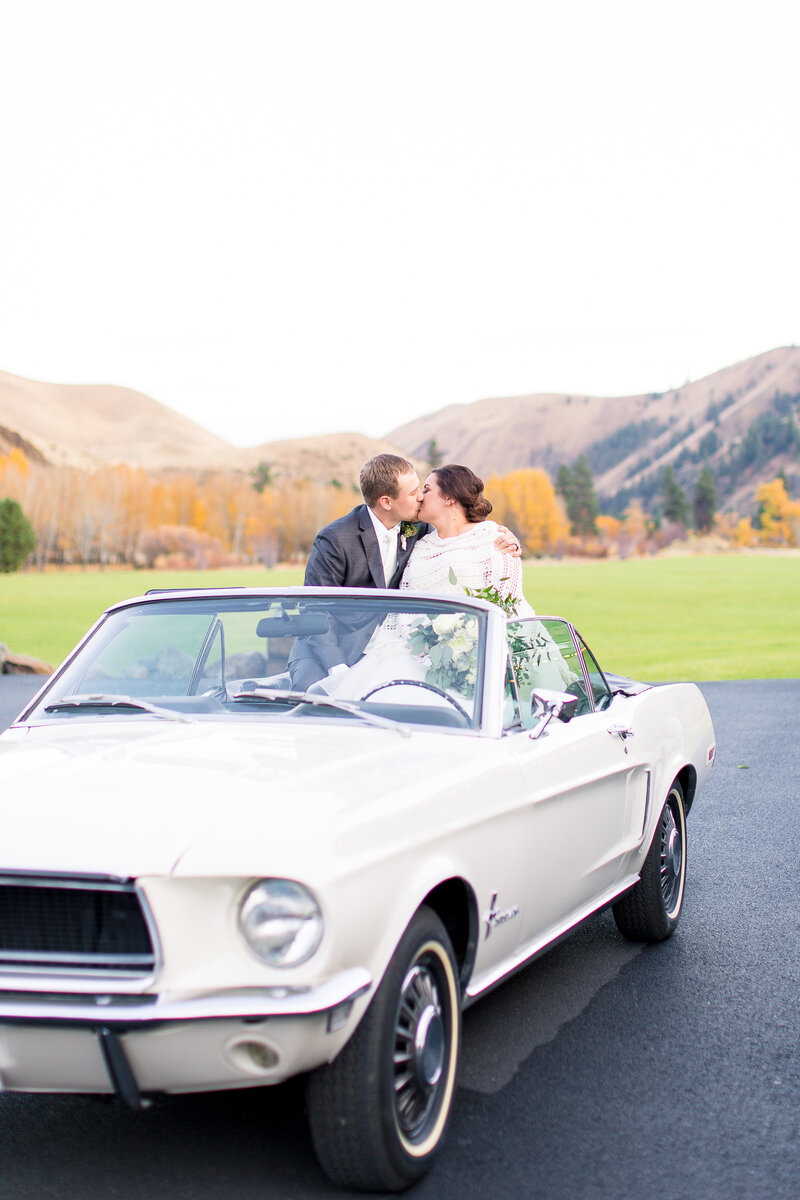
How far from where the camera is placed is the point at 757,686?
19.0 metres

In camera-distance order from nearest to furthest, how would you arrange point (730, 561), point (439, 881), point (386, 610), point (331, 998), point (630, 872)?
point (331, 998)
point (439, 881)
point (386, 610)
point (630, 872)
point (730, 561)

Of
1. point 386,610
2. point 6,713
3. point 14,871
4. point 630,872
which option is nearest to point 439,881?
point 14,871

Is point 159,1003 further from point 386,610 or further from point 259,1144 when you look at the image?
point 386,610

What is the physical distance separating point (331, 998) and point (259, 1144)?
40.4 inches

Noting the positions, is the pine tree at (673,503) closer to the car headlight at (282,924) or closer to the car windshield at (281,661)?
the car windshield at (281,661)

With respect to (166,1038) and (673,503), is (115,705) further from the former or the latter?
(673,503)

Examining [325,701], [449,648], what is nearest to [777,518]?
[449,648]

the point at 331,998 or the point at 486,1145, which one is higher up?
the point at 331,998

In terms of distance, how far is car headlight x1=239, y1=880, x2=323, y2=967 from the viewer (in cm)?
272

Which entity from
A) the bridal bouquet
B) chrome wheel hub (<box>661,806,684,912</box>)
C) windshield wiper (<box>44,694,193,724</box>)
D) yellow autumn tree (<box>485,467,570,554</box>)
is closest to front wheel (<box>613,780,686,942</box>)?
chrome wheel hub (<box>661,806,684,912</box>)

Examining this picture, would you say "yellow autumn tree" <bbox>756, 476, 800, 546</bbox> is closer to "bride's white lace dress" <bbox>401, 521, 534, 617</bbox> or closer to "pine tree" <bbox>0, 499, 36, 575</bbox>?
"pine tree" <bbox>0, 499, 36, 575</bbox>

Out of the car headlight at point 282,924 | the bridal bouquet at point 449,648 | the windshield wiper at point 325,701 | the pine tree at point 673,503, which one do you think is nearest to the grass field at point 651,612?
the bridal bouquet at point 449,648

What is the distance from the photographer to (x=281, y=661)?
15.5ft

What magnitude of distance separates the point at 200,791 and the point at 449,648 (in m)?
1.34
